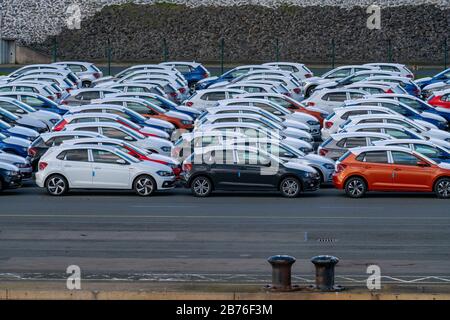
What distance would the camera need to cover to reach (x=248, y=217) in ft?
90.5

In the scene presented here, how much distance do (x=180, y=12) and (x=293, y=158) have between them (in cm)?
4176

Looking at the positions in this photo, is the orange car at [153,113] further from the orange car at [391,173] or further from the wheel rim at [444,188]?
the wheel rim at [444,188]

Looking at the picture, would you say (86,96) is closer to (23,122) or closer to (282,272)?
(23,122)

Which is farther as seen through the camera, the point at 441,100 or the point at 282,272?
the point at 441,100

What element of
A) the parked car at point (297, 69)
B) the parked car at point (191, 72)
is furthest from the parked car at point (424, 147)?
the parked car at point (191, 72)

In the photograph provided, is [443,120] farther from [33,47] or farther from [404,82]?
[33,47]

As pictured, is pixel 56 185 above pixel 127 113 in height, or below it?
below

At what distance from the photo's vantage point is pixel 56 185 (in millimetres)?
31359

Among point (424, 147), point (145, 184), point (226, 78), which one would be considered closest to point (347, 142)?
point (424, 147)

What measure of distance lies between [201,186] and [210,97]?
41.4ft

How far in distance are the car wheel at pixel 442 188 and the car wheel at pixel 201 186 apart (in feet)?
17.9
